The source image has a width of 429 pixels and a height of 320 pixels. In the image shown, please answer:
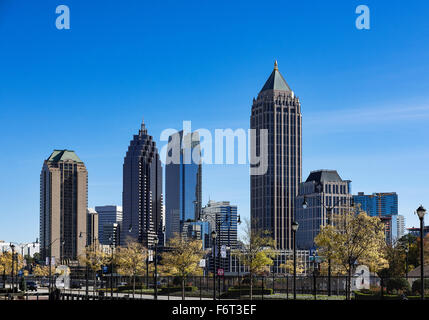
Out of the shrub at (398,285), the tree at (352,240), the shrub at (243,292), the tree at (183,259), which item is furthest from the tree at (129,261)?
the shrub at (398,285)

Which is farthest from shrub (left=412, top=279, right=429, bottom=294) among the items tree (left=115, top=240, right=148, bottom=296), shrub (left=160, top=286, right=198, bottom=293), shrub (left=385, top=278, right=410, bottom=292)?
tree (left=115, top=240, right=148, bottom=296)

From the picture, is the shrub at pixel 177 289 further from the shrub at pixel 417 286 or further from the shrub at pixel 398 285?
the shrub at pixel 417 286

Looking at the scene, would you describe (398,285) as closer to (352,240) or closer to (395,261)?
(352,240)

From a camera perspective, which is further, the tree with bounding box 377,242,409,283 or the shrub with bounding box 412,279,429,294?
the tree with bounding box 377,242,409,283

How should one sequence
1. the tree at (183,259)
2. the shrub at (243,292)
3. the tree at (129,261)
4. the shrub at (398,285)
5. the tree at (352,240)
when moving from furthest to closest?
the tree at (129,261) < the tree at (183,259) < the shrub at (243,292) < the shrub at (398,285) < the tree at (352,240)

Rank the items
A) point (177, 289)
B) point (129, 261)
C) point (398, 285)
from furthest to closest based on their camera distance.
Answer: point (129, 261), point (177, 289), point (398, 285)

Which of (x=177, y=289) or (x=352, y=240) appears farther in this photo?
(x=177, y=289)

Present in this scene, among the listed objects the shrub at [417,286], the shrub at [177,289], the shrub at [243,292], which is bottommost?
the shrub at [177,289]

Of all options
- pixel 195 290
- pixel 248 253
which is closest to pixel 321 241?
pixel 248 253

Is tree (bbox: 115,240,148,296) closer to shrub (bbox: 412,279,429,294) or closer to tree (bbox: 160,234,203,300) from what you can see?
tree (bbox: 160,234,203,300)

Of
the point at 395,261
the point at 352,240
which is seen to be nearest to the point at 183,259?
the point at 352,240
